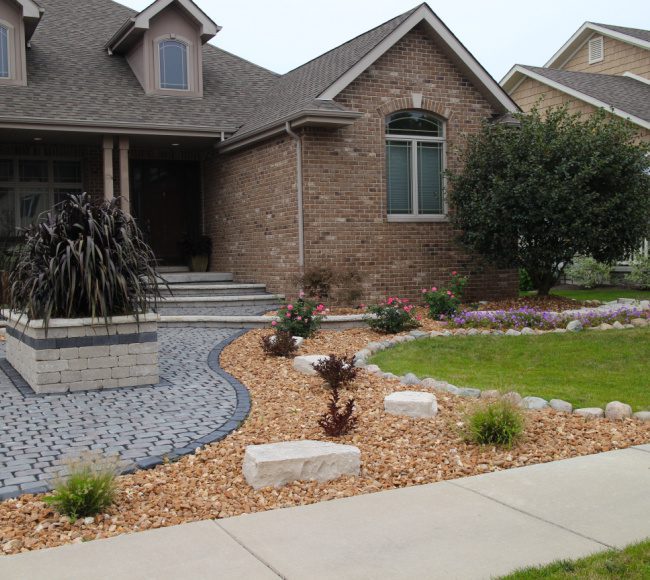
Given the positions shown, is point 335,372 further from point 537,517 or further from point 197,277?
point 197,277

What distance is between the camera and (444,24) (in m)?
13.8

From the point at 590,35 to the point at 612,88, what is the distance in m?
4.69

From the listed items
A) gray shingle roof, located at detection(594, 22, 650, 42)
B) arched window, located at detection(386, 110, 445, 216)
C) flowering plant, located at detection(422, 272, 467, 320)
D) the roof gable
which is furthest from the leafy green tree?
gray shingle roof, located at detection(594, 22, 650, 42)

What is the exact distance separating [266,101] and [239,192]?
7.18 feet

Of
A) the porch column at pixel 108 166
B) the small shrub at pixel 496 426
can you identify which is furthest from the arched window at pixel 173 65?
the small shrub at pixel 496 426

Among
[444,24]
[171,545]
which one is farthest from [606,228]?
[171,545]

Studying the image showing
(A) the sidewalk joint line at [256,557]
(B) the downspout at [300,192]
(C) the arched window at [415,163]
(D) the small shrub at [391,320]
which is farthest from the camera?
(C) the arched window at [415,163]

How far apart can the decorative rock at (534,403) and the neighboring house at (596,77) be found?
13.1 metres

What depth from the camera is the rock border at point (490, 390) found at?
248 inches

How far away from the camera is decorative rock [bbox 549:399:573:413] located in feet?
21.3

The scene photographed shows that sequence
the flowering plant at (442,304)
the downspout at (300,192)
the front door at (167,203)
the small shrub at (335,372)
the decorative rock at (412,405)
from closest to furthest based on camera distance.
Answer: the decorative rock at (412,405)
the small shrub at (335,372)
the flowering plant at (442,304)
the downspout at (300,192)
the front door at (167,203)

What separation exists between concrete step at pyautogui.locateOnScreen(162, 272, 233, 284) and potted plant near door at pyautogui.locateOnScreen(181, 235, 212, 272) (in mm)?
684

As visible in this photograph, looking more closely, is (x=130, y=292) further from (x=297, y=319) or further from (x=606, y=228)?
(x=606, y=228)

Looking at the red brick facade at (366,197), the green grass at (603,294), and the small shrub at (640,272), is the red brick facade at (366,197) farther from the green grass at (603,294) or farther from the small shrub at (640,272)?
the small shrub at (640,272)
